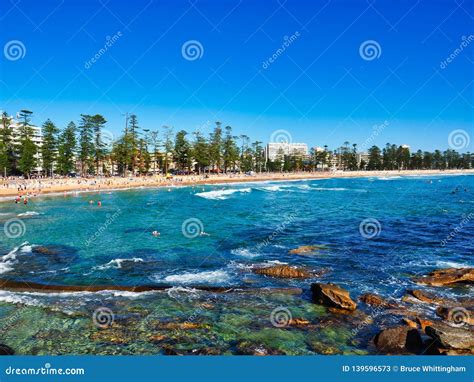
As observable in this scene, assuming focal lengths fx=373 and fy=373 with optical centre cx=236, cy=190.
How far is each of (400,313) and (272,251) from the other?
9.76 m

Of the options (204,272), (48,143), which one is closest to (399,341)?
(204,272)

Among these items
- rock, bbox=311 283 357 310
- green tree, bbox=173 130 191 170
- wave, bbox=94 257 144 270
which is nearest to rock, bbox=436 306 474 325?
rock, bbox=311 283 357 310

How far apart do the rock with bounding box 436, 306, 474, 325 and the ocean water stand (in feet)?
5.80

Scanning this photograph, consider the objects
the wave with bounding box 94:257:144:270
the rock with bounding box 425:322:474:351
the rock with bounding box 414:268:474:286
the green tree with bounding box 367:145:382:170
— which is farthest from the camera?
the green tree with bounding box 367:145:382:170

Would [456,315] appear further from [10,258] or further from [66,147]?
[66,147]

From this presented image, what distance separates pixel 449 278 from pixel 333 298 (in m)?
6.18

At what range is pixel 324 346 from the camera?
1024 centimetres

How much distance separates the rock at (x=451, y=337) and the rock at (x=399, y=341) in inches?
17.7

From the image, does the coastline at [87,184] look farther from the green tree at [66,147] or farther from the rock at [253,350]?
the rock at [253,350]

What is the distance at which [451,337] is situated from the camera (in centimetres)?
997

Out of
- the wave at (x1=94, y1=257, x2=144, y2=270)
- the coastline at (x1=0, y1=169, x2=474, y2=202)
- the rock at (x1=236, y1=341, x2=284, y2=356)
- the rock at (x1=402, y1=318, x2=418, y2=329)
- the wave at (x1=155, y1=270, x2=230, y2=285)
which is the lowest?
the rock at (x1=236, y1=341, x2=284, y2=356)

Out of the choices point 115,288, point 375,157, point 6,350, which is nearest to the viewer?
point 6,350

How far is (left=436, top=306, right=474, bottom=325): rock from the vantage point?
11.7 metres

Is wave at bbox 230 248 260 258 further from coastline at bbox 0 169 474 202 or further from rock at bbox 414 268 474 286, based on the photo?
coastline at bbox 0 169 474 202
